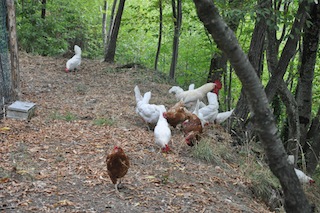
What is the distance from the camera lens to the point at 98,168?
4.14 metres

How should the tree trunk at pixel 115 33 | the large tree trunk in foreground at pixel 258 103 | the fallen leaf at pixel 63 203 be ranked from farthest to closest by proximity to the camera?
the tree trunk at pixel 115 33 < the fallen leaf at pixel 63 203 < the large tree trunk in foreground at pixel 258 103

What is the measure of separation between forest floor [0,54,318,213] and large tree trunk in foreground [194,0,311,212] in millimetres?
1223

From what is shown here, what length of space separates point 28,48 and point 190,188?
33.6ft

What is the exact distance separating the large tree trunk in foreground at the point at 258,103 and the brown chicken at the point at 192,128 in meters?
2.68

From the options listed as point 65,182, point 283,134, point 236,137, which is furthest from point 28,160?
point 283,134

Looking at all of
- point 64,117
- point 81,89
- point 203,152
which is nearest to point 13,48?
point 64,117

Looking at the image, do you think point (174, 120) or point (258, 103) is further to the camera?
point (174, 120)

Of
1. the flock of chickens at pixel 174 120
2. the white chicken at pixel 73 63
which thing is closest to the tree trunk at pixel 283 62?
the flock of chickens at pixel 174 120

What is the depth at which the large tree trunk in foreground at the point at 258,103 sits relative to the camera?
2.13 meters

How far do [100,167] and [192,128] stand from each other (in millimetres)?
1780

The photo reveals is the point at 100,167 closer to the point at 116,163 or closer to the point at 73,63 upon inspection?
the point at 116,163

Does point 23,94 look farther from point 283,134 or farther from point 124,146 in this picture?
point 283,134

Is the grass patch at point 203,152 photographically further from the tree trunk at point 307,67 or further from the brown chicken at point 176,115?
the tree trunk at point 307,67

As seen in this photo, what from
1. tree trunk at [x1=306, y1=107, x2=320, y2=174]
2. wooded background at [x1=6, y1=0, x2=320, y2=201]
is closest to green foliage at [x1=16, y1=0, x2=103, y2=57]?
wooded background at [x1=6, y1=0, x2=320, y2=201]
